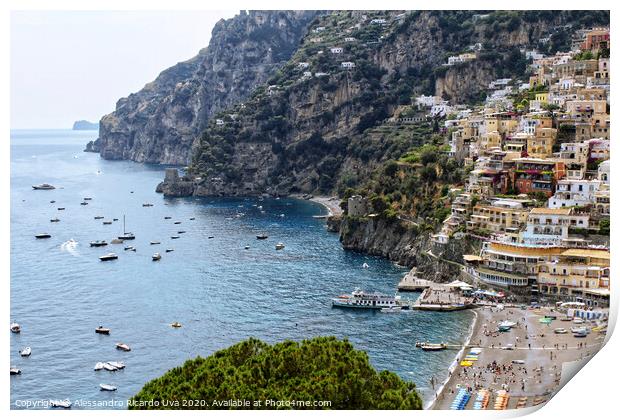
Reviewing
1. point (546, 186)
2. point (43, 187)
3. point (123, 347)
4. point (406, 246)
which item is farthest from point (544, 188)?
point (43, 187)

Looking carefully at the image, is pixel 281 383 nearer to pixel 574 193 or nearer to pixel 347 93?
pixel 574 193

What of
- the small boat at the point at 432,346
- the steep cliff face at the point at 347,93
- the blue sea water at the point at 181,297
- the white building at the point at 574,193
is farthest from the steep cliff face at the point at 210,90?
the small boat at the point at 432,346

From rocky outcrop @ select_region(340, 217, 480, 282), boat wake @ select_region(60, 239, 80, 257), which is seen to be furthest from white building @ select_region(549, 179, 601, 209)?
boat wake @ select_region(60, 239, 80, 257)

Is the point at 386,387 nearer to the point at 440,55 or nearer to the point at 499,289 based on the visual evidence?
the point at 499,289

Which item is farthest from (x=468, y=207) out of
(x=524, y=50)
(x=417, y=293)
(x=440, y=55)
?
(x=440, y=55)

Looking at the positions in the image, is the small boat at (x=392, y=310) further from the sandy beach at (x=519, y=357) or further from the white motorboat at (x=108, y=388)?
the white motorboat at (x=108, y=388)
